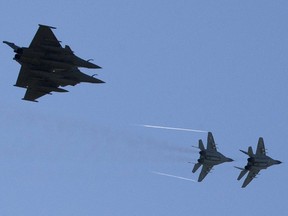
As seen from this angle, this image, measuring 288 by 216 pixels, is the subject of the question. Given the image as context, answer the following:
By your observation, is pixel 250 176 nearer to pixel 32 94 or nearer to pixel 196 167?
pixel 196 167

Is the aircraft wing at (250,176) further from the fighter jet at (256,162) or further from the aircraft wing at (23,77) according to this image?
the aircraft wing at (23,77)

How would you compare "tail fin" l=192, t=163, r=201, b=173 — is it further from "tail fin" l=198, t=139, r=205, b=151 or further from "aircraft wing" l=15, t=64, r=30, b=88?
"aircraft wing" l=15, t=64, r=30, b=88

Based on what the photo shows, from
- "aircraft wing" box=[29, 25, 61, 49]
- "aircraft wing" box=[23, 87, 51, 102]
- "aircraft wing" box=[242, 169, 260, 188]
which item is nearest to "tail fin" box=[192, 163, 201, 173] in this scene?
"aircraft wing" box=[242, 169, 260, 188]

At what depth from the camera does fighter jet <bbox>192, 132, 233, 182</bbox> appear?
313 feet

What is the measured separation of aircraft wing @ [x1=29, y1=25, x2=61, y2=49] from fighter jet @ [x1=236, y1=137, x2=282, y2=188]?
2641 cm

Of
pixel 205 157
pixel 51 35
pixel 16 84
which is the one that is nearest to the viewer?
pixel 51 35

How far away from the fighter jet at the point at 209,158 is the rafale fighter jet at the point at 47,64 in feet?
50.9

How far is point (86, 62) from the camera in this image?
85562 mm

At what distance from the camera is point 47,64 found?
282ft

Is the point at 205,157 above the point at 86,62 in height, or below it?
below

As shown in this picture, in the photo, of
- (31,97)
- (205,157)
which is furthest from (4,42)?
(205,157)

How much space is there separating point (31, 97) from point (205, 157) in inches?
802

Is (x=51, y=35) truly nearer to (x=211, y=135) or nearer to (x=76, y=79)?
(x=76, y=79)

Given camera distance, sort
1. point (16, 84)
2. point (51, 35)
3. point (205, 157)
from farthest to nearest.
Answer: point (205, 157), point (16, 84), point (51, 35)
